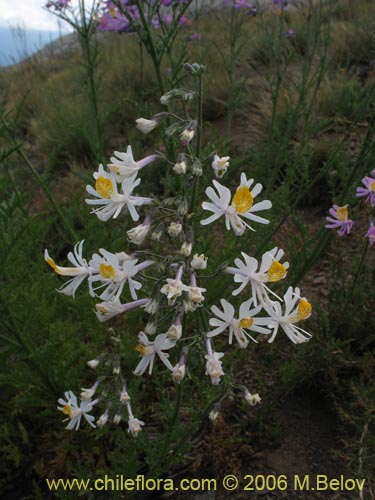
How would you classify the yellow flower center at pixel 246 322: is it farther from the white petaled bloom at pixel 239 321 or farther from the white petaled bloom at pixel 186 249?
the white petaled bloom at pixel 186 249

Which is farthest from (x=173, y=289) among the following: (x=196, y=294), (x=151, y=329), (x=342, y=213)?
(x=342, y=213)

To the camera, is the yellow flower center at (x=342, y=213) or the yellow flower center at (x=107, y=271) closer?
the yellow flower center at (x=107, y=271)

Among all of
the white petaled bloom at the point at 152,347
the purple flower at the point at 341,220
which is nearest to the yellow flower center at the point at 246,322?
the white petaled bloom at the point at 152,347

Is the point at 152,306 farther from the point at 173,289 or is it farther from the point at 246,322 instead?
the point at 246,322

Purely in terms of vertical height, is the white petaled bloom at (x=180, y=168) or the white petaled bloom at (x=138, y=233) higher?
the white petaled bloom at (x=180, y=168)

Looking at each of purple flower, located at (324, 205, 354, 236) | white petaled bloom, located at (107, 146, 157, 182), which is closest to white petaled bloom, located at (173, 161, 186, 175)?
white petaled bloom, located at (107, 146, 157, 182)

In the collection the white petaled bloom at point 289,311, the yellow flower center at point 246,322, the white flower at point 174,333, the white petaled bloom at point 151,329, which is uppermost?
the white flower at point 174,333
